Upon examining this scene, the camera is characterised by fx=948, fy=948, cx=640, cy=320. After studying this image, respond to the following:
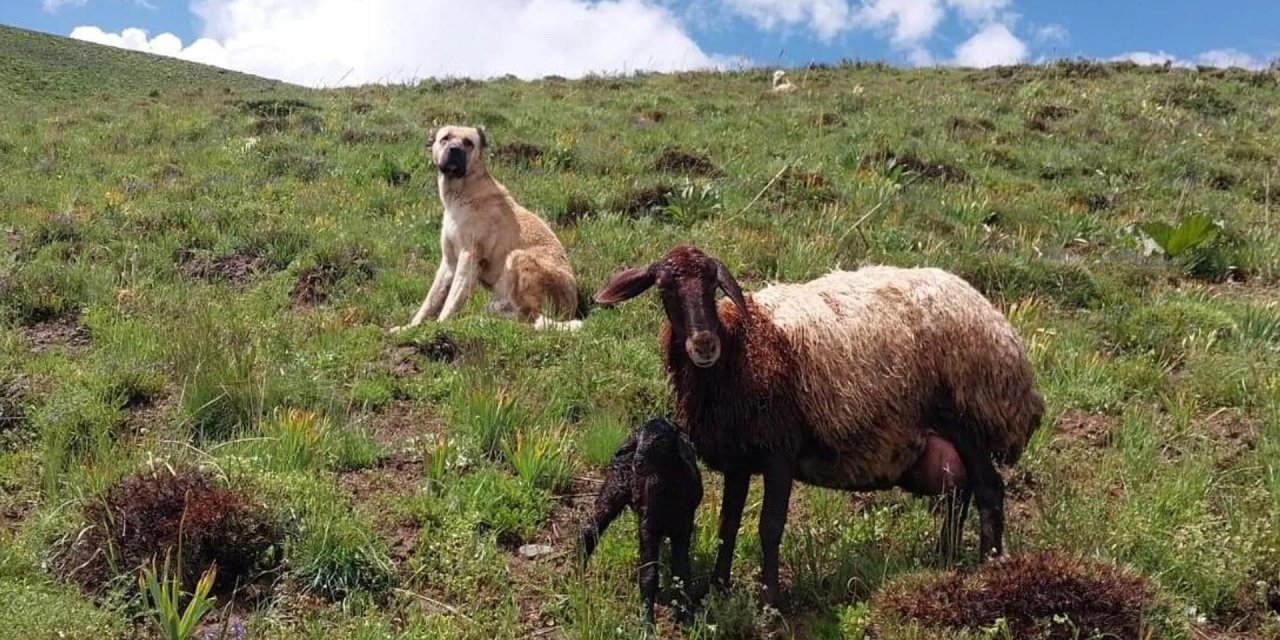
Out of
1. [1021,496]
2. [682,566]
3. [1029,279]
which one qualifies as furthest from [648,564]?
[1029,279]

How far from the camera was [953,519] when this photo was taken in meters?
4.36

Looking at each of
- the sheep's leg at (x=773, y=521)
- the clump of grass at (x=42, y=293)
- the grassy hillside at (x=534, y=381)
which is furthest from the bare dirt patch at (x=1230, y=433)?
the clump of grass at (x=42, y=293)

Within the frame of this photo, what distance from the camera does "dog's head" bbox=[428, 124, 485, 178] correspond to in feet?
28.8

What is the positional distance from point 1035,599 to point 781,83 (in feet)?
→ 66.6

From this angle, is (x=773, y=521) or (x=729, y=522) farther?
(x=729, y=522)

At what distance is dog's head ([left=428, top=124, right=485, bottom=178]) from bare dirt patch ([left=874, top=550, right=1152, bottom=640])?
20.2ft

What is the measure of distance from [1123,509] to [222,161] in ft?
→ 41.5

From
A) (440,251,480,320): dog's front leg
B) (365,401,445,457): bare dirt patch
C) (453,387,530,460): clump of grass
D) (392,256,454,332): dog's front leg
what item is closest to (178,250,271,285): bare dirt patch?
(392,256,454,332): dog's front leg

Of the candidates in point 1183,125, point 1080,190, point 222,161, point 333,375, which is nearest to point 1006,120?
point 1183,125

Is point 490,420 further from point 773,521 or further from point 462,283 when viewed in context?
point 462,283

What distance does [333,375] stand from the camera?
6445mm

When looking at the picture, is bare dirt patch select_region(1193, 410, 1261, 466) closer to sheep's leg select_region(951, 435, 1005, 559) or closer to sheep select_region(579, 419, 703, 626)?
sheep's leg select_region(951, 435, 1005, 559)

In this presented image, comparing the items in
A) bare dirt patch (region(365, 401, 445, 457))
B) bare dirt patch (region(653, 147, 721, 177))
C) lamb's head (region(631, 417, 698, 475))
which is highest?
bare dirt patch (region(653, 147, 721, 177))

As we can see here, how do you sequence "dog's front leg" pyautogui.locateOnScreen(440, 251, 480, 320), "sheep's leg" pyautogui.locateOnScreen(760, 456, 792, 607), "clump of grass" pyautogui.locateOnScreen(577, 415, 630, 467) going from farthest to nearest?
"dog's front leg" pyautogui.locateOnScreen(440, 251, 480, 320), "clump of grass" pyautogui.locateOnScreen(577, 415, 630, 467), "sheep's leg" pyautogui.locateOnScreen(760, 456, 792, 607)
